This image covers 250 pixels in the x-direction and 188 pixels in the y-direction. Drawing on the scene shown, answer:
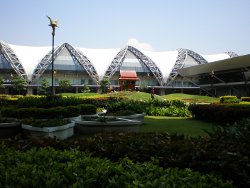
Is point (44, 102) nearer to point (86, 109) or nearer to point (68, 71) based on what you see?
point (86, 109)

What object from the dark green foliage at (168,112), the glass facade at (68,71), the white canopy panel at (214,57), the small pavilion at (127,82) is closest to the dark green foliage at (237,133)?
the dark green foliage at (168,112)

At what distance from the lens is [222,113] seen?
16859 mm

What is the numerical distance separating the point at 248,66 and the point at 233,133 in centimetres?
4615

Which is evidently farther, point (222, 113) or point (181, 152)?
point (222, 113)

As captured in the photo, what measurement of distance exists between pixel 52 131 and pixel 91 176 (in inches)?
266

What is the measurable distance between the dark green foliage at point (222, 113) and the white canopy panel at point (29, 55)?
73.0 meters

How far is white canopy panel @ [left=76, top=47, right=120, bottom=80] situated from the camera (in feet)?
297

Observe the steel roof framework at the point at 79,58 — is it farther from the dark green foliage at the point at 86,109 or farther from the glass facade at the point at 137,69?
the dark green foliage at the point at 86,109

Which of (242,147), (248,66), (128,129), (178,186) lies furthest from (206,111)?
(248,66)

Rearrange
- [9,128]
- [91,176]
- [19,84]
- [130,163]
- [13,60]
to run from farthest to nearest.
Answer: [13,60]
[19,84]
[9,128]
[130,163]
[91,176]

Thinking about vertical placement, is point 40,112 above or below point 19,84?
below

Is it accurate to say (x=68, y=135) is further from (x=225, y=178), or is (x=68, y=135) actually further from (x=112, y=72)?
(x=112, y=72)

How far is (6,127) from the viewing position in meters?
12.0

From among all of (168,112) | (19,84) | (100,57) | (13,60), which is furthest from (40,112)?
(100,57)
